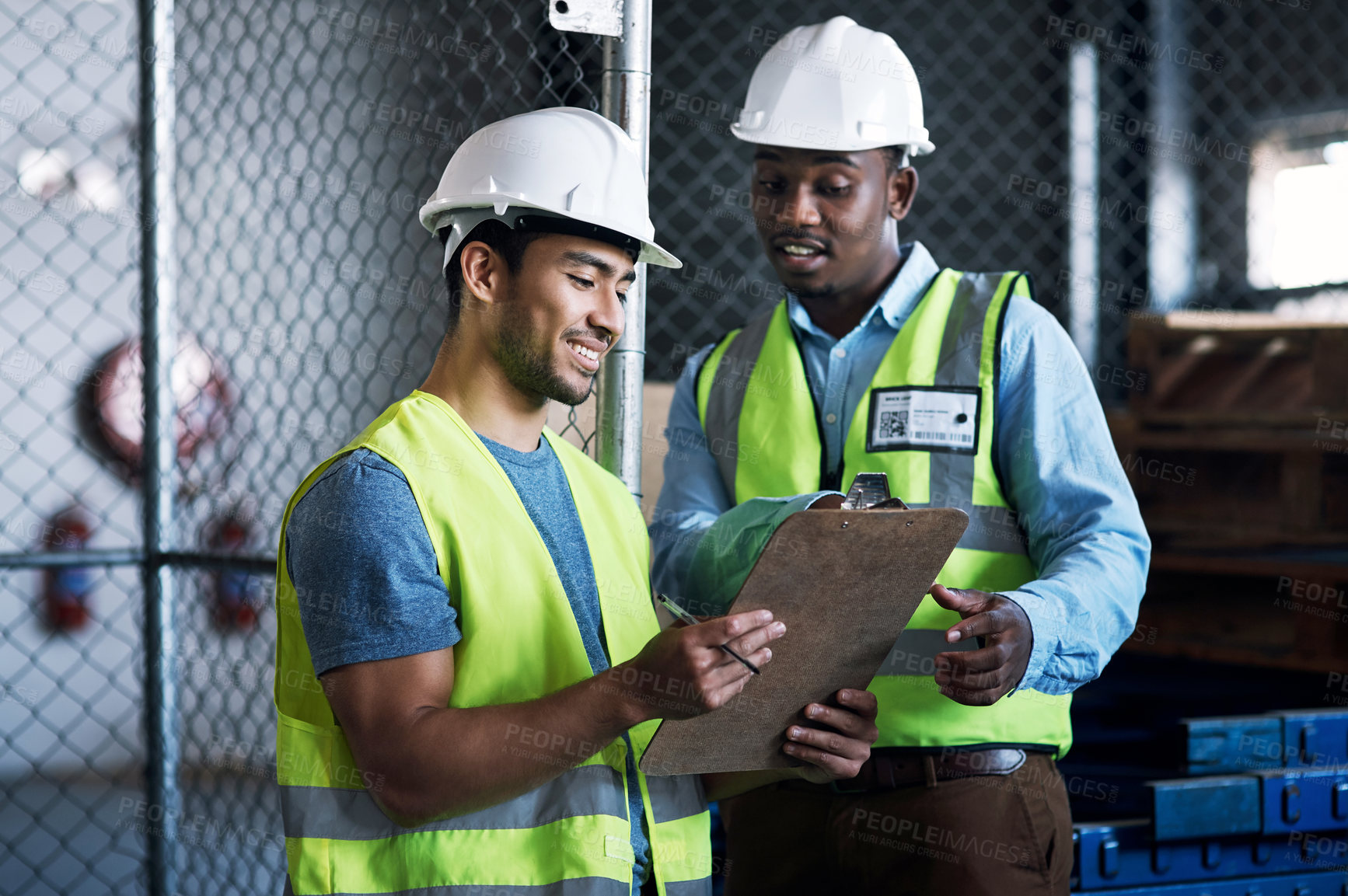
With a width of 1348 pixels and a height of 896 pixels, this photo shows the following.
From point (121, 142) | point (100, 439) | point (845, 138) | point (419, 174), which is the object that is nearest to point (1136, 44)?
point (419, 174)

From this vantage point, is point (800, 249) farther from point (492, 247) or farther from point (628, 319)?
point (492, 247)

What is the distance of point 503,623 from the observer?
61.3 inches

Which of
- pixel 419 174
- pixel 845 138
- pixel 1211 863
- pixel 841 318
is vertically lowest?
pixel 1211 863

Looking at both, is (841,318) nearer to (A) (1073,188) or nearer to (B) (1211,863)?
(B) (1211,863)

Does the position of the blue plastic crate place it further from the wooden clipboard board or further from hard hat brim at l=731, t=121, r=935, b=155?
hard hat brim at l=731, t=121, r=935, b=155

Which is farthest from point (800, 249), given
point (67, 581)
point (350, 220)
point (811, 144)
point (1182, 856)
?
point (67, 581)

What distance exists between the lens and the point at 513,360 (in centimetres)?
173

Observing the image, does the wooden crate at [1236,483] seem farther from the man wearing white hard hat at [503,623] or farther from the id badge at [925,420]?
the man wearing white hard hat at [503,623]

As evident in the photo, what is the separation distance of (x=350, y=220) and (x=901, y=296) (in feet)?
14.9

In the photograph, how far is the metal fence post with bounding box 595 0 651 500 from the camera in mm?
2250

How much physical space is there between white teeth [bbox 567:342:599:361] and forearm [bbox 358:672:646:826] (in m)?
0.54

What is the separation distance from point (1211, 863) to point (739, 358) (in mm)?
1750

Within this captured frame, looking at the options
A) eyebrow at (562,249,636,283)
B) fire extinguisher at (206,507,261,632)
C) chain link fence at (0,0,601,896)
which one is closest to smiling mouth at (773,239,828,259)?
eyebrow at (562,249,636,283)

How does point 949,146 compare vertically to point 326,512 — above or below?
above
